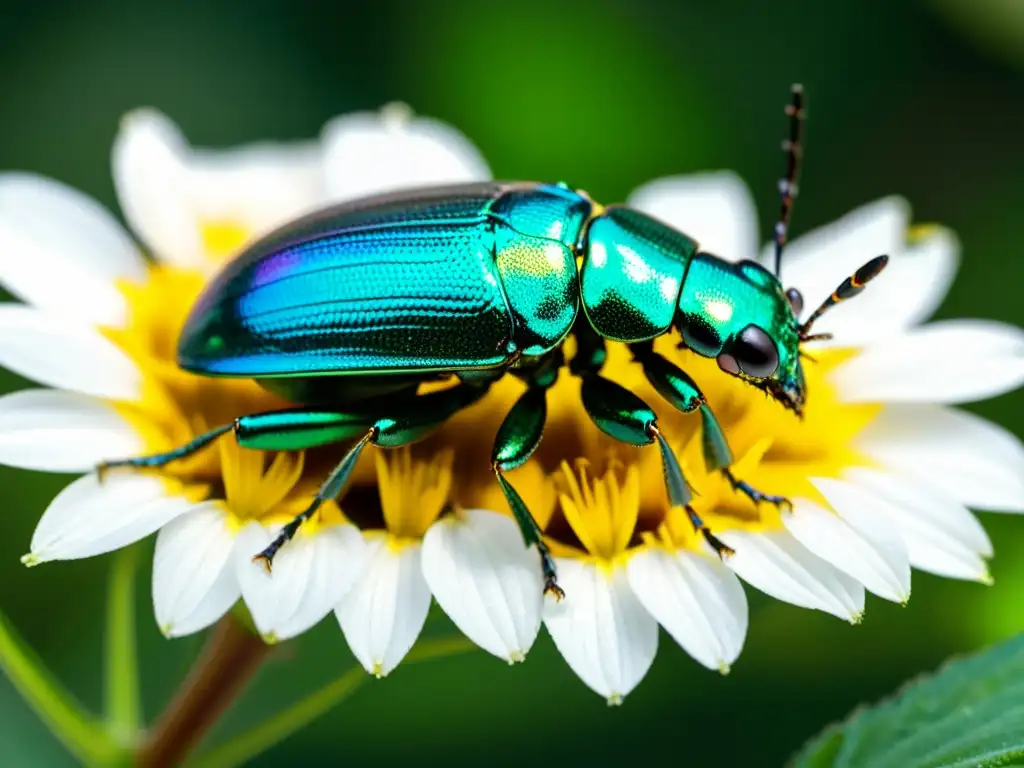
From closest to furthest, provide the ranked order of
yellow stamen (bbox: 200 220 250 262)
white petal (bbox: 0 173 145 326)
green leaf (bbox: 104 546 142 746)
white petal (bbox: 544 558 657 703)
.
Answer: white petal (bbox: 544 558 657 703)
green leaf (bbox: 104 546 142 746)
white petal (bbox: 0 173 145 326)
yellow stamen (bbox: 200 220 250 262)

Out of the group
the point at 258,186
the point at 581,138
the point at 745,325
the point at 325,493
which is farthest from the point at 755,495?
the point at 581,138

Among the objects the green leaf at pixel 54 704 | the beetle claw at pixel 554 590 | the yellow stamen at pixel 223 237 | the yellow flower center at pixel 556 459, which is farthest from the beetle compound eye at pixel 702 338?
the green leaf at pixel 54 704

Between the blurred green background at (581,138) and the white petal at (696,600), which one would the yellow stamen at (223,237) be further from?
the white petal at (696,600)

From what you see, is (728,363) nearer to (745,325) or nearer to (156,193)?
(745,325)

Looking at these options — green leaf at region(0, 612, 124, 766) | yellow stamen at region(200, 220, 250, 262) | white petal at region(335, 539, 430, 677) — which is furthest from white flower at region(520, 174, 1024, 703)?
yellow stamen at region(200, 220, 250, 262)

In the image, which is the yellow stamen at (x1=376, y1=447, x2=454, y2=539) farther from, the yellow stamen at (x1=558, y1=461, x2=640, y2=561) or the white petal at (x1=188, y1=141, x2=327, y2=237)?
the white petal at (x1=188, y1=141, x2=327, y2=237)
